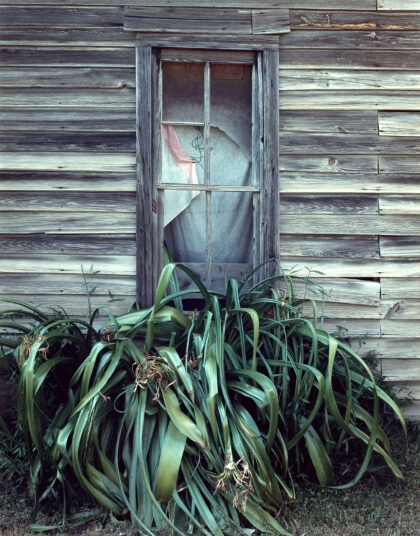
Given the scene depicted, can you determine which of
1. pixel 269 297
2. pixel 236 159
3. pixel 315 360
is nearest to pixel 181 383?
pixel 315 360

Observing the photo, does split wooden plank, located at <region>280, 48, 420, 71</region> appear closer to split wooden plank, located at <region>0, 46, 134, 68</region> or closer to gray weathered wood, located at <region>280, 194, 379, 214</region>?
gray weathered wood, located at <region>280, 194, 379, 214</region>

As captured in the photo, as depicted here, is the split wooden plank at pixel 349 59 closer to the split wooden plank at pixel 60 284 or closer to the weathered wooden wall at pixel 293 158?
the weathered wooden wall at pixel 293 158

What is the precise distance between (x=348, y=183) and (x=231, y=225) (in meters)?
0.82

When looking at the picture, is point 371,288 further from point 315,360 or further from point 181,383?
point 181,383

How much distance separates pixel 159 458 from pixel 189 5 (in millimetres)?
2857

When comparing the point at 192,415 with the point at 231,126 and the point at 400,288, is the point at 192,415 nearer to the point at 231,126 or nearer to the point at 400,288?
the point at 400,288

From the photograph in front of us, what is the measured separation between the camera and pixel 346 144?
4590 mm

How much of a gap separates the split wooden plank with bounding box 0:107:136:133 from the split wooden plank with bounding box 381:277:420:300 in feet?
6.37

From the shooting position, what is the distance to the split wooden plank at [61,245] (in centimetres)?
450

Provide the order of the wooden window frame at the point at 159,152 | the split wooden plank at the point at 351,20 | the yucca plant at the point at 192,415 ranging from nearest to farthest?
1. the yucca plant at the point at 192,415
2. the wooden window frame at the point at 159,152
3. the split wooden plank at the point at 351,20

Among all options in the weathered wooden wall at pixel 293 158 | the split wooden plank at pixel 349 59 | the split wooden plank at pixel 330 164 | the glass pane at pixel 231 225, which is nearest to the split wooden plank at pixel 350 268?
the weathered wooden wall at pixel 293 158

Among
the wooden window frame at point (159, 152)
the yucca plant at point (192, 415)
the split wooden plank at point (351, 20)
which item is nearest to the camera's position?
the yucca plant at point (192, 415)

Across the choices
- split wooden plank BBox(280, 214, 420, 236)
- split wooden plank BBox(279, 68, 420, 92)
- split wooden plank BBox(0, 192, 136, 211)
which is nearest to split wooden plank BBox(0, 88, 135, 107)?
split wooden plank BBox(0, 192, 136, 211)

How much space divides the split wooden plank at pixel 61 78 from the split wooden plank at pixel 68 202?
0.70 meters
